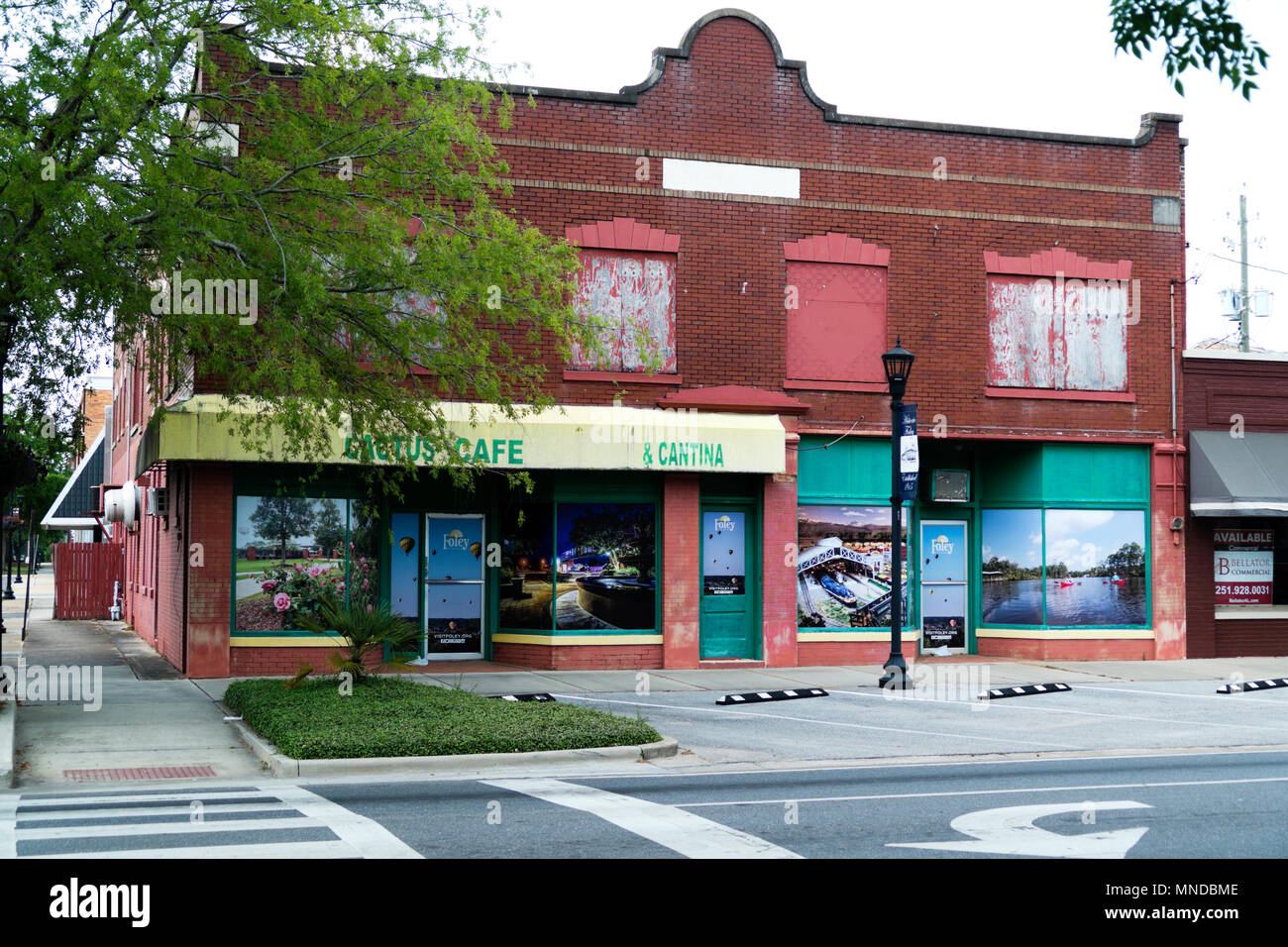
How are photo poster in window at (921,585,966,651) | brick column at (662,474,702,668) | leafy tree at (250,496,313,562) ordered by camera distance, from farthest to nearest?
photo poster in window at (921,585,966,651), brick column at (662,474,702,668), leafy tree at (250,496,313,562)

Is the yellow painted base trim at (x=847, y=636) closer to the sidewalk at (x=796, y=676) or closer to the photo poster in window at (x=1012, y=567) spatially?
the sidewalk at (x=796, y=676)

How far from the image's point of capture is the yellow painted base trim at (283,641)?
18.2 m

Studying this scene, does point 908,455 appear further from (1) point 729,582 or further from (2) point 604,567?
(2) point 604,567

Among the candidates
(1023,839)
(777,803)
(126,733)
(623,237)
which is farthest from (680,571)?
(1023,839)

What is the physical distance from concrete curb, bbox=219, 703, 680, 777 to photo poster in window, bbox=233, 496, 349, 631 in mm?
6043

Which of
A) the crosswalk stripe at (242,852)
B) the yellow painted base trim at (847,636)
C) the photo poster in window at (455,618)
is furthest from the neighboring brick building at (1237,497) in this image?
the crosswalk stripe at (242,852)

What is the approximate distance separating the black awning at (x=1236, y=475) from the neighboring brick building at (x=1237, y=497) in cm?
2

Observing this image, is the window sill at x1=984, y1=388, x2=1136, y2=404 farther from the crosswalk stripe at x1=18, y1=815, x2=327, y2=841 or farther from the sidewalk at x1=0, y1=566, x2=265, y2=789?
the crosswalk stripe at x1=18, y1=815, x2=327, y2=841

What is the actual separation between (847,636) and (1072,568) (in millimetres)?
4129

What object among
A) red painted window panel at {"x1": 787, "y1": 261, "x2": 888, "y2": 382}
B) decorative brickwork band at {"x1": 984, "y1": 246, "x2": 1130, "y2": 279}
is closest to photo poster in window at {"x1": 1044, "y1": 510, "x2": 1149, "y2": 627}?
decorative brickwork band at {"x1": 984, "y1": 246, "x2": 1130, "y2": 279}

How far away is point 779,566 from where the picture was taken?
20.4 m

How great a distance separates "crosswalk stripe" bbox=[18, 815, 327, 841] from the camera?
327 inches

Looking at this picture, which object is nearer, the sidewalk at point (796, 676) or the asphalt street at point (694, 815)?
the asphalt street at point (694, 815)
